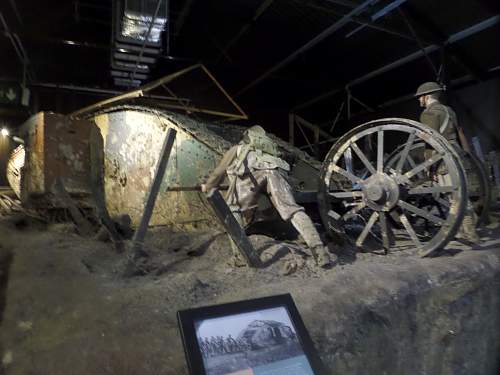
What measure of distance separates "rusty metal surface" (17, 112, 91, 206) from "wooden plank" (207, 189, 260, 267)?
2820mm

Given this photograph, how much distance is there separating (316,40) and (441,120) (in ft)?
12.0

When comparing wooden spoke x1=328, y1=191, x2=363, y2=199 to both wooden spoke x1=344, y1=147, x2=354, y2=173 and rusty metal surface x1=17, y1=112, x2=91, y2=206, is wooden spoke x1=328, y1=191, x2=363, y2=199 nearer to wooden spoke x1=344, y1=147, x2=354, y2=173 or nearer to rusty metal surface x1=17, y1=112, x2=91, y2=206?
wooden spoke x1=344, y1=147, x2=354, y2=173

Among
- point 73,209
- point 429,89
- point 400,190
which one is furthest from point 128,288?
point 429,89

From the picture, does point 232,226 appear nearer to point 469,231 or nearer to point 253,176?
point 253,176

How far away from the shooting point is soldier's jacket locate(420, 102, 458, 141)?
15.1 ft

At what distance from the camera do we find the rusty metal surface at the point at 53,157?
5012mm

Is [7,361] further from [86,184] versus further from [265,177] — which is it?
[86,184]

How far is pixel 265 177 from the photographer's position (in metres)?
3.91

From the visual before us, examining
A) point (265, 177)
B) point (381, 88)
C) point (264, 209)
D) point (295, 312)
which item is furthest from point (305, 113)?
point (295, 312)

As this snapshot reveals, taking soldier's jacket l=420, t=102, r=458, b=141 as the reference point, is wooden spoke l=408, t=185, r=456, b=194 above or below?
below

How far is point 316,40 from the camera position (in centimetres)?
736

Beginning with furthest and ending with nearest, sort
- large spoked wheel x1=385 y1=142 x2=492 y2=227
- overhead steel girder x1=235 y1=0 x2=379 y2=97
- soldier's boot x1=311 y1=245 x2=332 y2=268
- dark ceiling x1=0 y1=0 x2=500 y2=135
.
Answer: dark ceiling x1=0 y1=0 x2=500 y2=135 → overhead steel girder x1=235 y1=0 x2=379 y2=97 → large spoked wheel x1=385 y1=142 x2=492 y2=227 → soldier's boot x1=311 y1=245 x2=332 y2=268

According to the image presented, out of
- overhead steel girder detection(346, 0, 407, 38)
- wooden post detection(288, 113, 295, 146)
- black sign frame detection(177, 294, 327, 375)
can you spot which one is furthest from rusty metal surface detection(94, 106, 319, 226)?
wooden post detection(288, 113, 295, 146)

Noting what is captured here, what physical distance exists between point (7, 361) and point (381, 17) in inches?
282
